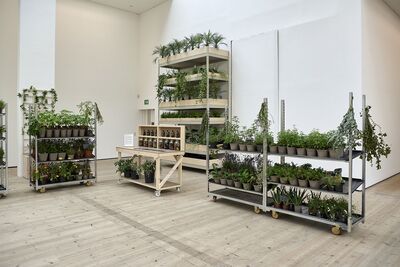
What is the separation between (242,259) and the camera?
3002 millimetres

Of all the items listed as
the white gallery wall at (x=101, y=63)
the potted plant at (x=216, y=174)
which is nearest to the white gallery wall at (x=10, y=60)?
the white gallery wall at (x=101, y=63)

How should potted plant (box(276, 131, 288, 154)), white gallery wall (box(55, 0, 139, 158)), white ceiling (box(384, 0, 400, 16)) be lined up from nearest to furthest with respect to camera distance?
potted plant (box(276, 131, 288, 154)) < white ceiling (box(384, 0, 400, 16)) < white gallery wall (box(55, 0, 139, 158))

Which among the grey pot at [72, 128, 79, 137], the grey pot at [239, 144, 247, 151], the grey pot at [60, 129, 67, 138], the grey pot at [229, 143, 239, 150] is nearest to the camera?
the grey pot at [239, 144, 247, 151]

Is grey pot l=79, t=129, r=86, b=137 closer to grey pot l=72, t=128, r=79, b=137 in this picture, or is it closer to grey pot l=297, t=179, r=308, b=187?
grey pot l=72, t=128, r=79, b=137

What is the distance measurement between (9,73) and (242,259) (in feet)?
28.8

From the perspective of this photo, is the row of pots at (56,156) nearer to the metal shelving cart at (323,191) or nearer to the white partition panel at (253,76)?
the metal shelving cart at (323,191)

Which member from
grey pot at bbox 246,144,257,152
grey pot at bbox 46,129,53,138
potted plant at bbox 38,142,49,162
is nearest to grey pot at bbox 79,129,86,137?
grey pot at bbox 46,129,53,138

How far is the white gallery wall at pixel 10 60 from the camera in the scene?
8594 millimetres

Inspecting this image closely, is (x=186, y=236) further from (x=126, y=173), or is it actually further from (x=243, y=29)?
(x=243, y=29)

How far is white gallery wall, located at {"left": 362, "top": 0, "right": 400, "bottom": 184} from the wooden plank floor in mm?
1993

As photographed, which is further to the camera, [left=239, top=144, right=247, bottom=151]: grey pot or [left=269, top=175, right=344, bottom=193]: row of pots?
[left=239, top=144, right=247, bottom=151]: grey pot

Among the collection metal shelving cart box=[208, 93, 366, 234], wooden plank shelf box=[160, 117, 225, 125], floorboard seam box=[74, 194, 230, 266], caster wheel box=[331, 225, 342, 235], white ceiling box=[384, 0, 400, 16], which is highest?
white ceiling box=[384, 0, 400, 16]

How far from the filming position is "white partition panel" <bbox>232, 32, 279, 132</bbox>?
708 centimetres

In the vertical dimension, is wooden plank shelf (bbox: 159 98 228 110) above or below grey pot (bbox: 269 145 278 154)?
above
